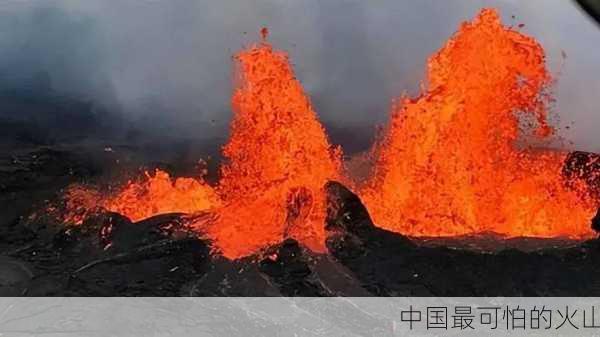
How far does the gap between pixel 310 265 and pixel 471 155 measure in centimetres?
668

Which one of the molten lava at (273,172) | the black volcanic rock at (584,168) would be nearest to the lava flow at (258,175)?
the molten lava at (273,172)

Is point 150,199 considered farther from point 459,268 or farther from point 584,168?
point 584,168

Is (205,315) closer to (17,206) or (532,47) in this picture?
(17,206)

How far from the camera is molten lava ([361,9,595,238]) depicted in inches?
592

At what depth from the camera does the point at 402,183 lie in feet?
53.1

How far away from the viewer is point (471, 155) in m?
15.9

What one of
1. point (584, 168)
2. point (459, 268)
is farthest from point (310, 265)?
point (584, 168)

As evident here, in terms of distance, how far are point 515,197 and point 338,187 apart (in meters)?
5.45

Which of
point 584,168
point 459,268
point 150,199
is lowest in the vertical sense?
point 459,268

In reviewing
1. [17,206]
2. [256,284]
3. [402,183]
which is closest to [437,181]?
[402,183]

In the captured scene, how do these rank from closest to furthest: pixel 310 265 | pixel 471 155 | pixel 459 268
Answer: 1. pixel 459 268
2. pixel 310 265
3. pixel 471 155

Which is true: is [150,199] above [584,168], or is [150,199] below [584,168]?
below

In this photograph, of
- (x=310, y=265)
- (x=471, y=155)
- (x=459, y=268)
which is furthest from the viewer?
(x=471, y=155)

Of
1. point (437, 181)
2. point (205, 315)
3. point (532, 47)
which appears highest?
point (532, 47)
